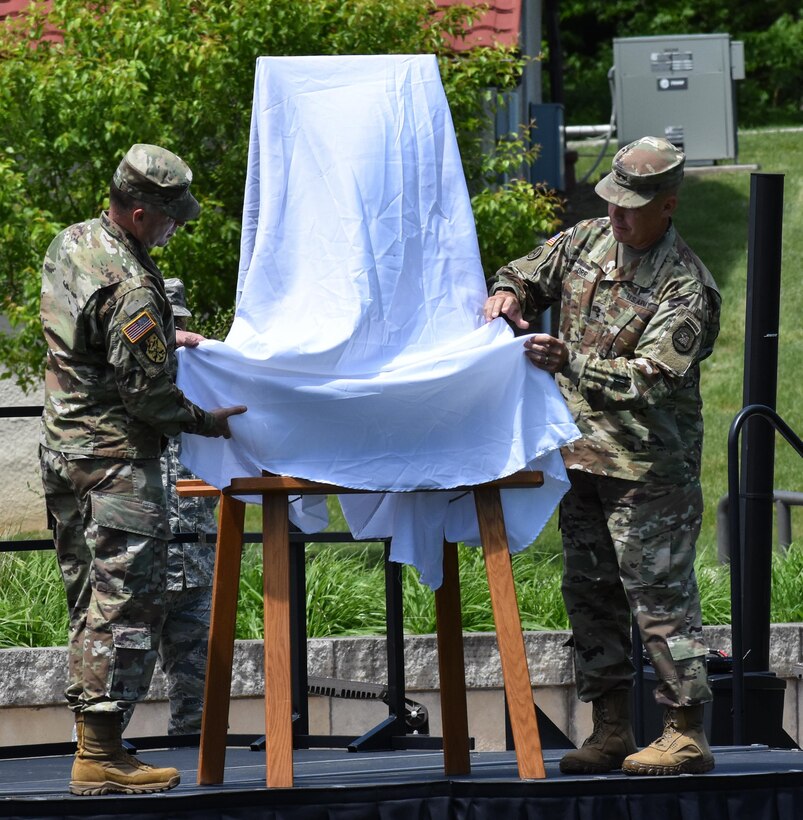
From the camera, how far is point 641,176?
4.96 metres

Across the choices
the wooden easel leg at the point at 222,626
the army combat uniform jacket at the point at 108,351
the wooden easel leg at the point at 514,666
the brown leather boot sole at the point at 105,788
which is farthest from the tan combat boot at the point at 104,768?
the wooden easel leg at the point at 514,666

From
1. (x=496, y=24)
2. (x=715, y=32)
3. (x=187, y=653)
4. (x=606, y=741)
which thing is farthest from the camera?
(x=715, y=32)

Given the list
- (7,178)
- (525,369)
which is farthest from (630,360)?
(7,178)

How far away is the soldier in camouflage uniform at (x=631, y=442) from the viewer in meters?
4.96

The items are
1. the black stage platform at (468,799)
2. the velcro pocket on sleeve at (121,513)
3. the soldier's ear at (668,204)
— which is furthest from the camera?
the soldier's ear at (668,204)

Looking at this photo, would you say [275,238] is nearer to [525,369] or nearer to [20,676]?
[525,369]

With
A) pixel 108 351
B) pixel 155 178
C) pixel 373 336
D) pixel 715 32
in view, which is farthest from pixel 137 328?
pixel 715 32

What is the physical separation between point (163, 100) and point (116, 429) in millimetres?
5172

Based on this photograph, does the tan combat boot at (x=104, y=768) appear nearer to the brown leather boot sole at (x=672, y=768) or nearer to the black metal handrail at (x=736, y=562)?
the brown leather boot sole at (x=672, y=768)

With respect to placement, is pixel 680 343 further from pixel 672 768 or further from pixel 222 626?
pixel 222 626

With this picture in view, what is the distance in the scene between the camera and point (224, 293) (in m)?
10.0

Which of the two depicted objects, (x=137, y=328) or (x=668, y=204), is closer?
(x=137, y=328)

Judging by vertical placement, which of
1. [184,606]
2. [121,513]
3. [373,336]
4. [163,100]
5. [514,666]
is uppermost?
[163,100]

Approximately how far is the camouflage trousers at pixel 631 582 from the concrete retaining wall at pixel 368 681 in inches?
116
